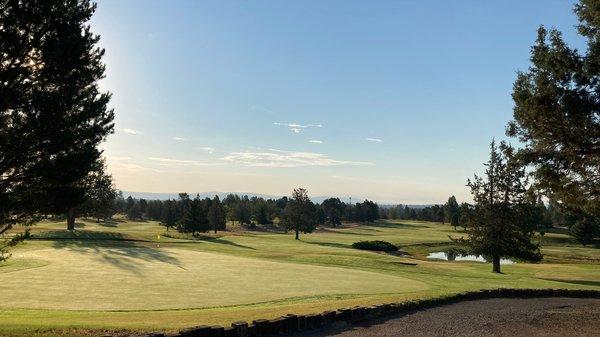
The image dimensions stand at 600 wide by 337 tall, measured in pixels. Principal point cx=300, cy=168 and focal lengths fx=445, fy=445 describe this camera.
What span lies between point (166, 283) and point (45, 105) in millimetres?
11782

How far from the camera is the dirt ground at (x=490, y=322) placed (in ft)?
44.7

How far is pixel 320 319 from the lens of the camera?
13766 mm

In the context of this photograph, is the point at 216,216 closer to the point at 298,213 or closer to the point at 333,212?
the point at 298,213

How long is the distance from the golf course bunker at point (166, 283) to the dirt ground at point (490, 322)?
564cm

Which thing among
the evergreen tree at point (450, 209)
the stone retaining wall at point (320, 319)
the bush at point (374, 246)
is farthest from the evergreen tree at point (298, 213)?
the evergreen tree at point (450, 209)

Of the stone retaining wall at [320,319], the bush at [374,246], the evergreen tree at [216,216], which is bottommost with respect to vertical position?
the bush at [374,246]

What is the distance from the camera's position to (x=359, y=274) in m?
A: 29.8

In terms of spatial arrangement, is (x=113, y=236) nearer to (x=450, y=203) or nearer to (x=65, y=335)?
(x=65, y=335)

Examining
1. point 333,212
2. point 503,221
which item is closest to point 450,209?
→ point 333,212

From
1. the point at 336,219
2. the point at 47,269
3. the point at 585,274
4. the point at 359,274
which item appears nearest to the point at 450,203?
the point at 336,219

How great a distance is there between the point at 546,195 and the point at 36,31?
2411 cm

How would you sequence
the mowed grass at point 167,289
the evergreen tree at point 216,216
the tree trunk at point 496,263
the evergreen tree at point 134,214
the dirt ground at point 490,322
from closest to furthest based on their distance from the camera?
the dirt ground at point 490,322 → the mowed grass at point 167,289 → the tree trunk at point 496,263 → the evergreen tree at point 216,216 → the evergreen tree at point 134,214

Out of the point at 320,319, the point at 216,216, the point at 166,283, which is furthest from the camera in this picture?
the point at 216,216

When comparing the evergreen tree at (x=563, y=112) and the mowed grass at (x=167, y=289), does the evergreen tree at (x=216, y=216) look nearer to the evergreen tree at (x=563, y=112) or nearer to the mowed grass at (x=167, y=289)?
the mowed grass at (x=167, y=289)
